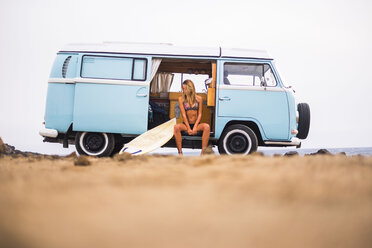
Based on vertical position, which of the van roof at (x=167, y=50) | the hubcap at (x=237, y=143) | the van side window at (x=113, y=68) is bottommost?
the hubcap at (x=237, y=143)

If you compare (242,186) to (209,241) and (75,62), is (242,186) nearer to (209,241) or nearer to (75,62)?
(209,241)

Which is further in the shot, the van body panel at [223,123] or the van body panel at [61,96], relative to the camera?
the van body panel at [61,96]

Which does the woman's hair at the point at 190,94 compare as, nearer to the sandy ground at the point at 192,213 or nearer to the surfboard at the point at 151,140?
the surfboard at the point at 151,140

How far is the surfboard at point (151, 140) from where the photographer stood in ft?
22.9

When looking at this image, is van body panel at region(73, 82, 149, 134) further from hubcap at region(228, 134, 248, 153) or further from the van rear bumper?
the van rear bumper

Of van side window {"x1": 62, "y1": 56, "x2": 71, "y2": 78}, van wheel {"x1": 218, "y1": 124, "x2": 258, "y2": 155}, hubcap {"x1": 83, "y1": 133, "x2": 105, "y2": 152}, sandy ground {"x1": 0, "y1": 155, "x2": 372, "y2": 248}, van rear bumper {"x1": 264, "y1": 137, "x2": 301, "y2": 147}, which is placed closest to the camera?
sandy ground {"x1": 0, "y1": 155, "x2": 372, "y2": 248}

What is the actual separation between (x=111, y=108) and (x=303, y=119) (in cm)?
396

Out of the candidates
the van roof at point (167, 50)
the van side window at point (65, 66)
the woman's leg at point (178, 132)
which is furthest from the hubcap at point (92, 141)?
the van roof at point (167, 50)

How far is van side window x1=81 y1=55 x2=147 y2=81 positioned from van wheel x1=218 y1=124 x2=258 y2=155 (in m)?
2.07

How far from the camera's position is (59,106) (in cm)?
748

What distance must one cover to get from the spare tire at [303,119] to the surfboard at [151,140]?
103 inches

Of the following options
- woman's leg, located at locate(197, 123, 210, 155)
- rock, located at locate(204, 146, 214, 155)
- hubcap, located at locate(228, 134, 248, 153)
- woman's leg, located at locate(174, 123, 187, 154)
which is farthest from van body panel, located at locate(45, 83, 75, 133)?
hubcap, located at locate(228, 134, 248, 153)

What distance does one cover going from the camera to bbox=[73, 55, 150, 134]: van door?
7.25m

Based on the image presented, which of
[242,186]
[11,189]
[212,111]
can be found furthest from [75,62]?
[242,186]
